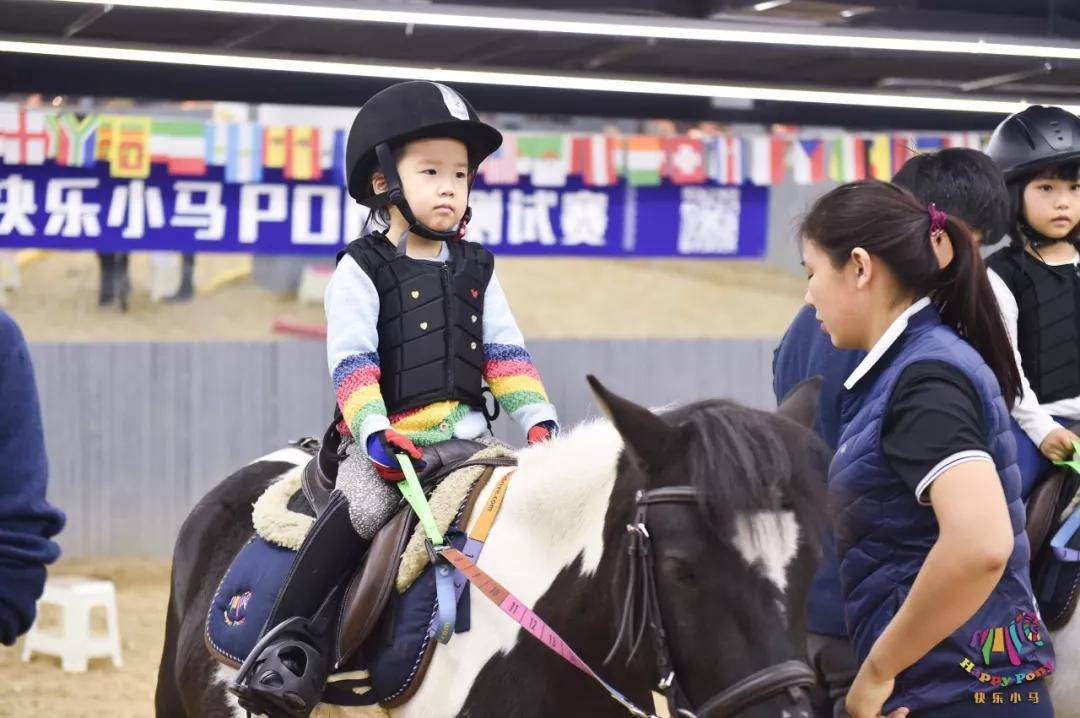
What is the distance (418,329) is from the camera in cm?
266

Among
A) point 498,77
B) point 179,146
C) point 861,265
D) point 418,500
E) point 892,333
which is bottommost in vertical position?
point 418,500

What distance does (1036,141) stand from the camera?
370cm

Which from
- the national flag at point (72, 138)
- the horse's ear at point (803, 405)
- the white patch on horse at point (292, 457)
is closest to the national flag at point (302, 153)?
the national flag at point (72, 138)

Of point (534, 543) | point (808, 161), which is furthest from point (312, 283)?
point (534, 543)

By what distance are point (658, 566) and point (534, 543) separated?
45 cm

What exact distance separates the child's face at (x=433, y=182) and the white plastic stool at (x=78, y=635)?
178 inches

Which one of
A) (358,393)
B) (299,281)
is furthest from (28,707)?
(299,281)

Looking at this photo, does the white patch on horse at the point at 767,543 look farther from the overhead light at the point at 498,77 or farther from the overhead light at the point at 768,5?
the overhead light at the point at 498,77

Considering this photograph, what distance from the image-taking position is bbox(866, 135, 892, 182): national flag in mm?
8852

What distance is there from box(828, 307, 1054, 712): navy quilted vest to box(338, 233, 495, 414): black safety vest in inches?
36.8

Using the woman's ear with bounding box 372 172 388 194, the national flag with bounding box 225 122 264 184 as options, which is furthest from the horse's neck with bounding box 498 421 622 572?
the national flag with bounding box 225 122 264 184

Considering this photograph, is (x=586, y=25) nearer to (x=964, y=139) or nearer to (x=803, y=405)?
(x=803, y=405)

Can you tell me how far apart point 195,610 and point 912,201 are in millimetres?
2062

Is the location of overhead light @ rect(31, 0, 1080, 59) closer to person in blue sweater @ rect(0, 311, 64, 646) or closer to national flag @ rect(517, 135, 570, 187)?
national flag @ rect(517, 135, 570, 187)
